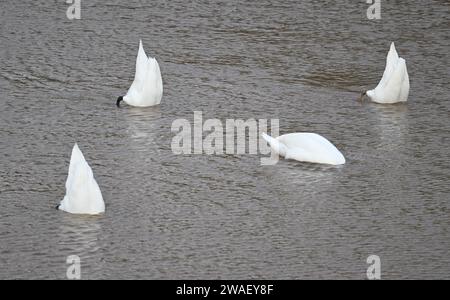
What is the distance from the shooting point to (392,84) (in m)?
10.5

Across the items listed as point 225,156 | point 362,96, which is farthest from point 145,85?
point 362,96

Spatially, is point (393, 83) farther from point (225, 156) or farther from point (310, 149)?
point (225, 156)

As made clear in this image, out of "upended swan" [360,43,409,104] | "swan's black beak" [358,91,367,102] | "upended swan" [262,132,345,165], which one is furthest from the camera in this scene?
→ "swan's black beak" [358,91,367,102]

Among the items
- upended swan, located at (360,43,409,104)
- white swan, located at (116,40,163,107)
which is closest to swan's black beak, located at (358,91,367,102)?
upended swan, located at (360,43,409,104)

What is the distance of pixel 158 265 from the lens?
7207 mm

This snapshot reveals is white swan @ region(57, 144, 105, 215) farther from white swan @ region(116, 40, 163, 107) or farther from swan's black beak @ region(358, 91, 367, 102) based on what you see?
swan's black beak @ region(358, 91, 367, 102)

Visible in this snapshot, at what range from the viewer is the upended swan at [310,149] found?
9.04 meters

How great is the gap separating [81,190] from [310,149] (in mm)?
2114

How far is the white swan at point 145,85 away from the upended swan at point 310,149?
1.57 meters

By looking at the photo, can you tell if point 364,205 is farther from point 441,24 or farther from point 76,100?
point 441,24

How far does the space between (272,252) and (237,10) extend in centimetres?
628

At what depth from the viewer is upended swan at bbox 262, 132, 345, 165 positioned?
904cm

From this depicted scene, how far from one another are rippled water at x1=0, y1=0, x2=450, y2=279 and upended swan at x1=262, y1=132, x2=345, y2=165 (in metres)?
0.09

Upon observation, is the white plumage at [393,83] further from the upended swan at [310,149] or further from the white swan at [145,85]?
the white swan at [145,85]
